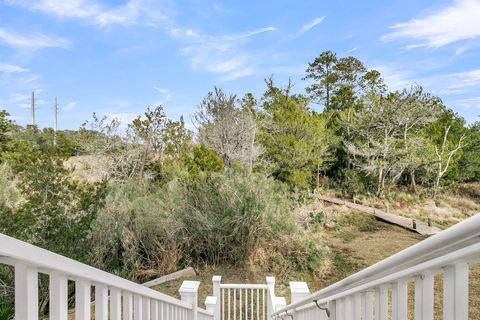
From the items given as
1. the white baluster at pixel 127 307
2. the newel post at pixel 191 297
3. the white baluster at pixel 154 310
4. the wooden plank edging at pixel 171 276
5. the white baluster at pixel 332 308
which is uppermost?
the white baluster at pixel 127 307

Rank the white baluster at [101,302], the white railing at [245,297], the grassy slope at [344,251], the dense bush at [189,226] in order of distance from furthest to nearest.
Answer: the dense bush at [189,226], the grassy slope at [344,251], the white railing at [245,297], the white baluster at [101,302]

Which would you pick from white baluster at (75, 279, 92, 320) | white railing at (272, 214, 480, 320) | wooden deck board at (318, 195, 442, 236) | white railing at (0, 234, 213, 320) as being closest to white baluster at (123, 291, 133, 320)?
white railing at (0, 234, 213, 320)

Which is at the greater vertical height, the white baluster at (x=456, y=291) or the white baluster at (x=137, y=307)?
the white baluster at (x=456, y=291)

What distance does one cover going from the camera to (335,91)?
2141cm

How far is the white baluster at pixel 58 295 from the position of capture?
72 centimetres

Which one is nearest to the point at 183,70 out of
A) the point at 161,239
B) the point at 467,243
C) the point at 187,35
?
the point at 187,35

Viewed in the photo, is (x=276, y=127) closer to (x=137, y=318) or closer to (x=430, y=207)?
(x=430, y=207)

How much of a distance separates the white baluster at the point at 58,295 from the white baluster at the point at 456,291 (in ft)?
2.69

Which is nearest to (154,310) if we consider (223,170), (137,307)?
(137,307)

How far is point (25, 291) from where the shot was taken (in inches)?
Answer: 24.7

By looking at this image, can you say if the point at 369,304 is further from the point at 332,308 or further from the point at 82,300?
the point at 82,300

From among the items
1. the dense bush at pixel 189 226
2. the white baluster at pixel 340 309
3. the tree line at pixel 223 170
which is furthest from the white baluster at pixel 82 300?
the dense bush at pixel 189 226

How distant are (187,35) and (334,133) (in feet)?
36.1

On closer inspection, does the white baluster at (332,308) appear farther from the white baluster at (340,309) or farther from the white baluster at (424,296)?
the white baluster at (424,296)
